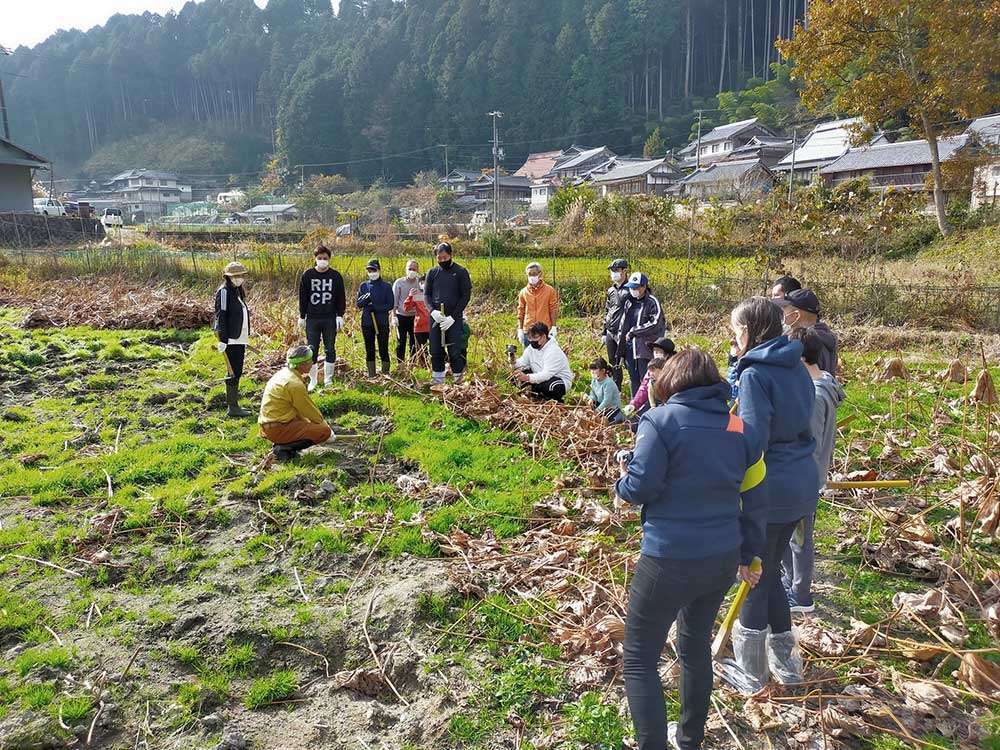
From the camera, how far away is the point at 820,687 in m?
3.21

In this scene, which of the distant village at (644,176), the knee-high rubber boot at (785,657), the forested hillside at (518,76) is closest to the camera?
the knee-high rubber boot at (785,657)

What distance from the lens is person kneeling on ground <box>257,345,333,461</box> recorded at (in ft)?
20.4

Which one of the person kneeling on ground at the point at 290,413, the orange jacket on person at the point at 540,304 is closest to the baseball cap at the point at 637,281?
the orange jacket on person at the point at 540,304

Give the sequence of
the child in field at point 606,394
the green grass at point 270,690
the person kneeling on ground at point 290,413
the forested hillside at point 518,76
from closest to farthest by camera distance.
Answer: the green grass at point 270,690
the person kneeling on ground at point 290,413
the child in field at point 606,394
the forested hillside at point 518,76

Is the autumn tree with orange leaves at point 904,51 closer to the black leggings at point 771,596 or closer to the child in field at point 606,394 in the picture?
the child in field at point 606,394

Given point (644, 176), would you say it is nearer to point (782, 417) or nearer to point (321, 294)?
point (321, 294)

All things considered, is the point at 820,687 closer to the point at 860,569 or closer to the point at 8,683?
the point at 860,569

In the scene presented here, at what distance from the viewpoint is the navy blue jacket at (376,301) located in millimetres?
8859

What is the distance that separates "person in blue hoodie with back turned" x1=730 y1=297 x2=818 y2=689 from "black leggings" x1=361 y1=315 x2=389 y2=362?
6.51m

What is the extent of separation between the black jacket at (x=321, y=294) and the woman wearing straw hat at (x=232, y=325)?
0.80 m

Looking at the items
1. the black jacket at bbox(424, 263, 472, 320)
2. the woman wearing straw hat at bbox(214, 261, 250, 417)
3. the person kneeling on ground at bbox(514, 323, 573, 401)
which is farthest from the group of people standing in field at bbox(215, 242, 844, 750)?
the woman wearing straw hat at bbox(214, 261, 250, 417)

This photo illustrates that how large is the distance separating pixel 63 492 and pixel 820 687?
5.99 m

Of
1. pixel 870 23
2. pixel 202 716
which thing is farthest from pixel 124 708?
pixel 870 23

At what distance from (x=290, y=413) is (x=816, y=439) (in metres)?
4.69
